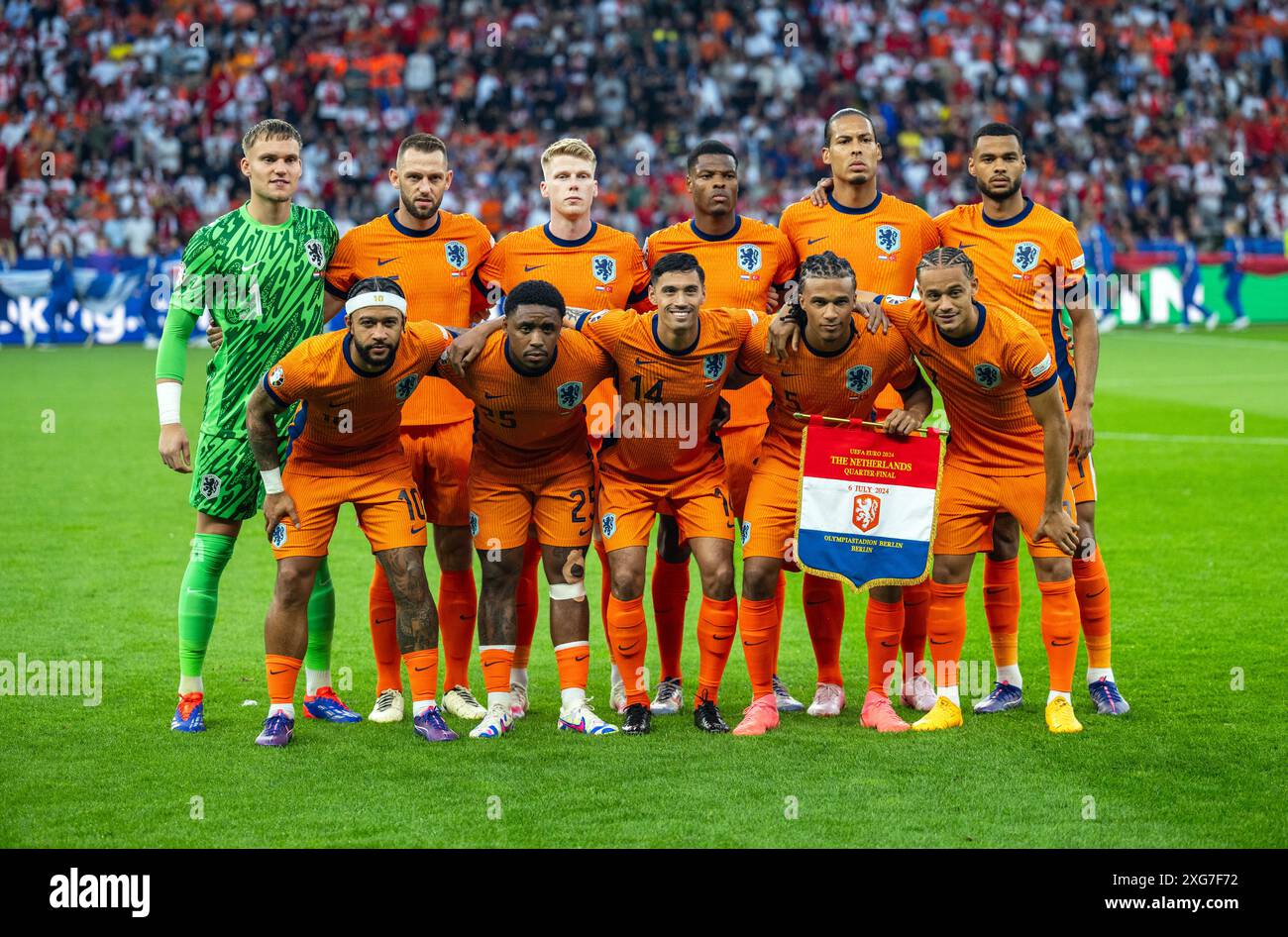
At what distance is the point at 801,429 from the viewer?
6.43 m

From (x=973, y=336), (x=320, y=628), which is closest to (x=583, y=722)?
(x=320, y=628)

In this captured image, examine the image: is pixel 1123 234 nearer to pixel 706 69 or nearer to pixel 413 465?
pixel 706 69

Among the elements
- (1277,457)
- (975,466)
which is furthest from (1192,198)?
(975,466)

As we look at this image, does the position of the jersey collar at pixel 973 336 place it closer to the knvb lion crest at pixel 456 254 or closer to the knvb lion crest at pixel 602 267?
the knvb lion crest at pixel 602 267

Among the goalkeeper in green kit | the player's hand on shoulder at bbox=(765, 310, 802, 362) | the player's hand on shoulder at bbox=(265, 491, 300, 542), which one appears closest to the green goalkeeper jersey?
the goalkeeper in green kit

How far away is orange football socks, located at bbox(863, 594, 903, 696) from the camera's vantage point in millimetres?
6363

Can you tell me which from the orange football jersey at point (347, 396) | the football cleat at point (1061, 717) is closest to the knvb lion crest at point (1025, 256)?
the football cleat at point (1061, 717)

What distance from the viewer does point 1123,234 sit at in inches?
1098

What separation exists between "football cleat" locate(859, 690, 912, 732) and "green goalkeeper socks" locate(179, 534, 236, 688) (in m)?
2.65

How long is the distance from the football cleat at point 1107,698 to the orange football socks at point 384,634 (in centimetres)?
290

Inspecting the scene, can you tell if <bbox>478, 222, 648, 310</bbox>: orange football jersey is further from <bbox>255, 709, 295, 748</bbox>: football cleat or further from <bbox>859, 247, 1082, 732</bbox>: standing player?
<bbox>255, 709, 295, 748</bbox>: football cleat

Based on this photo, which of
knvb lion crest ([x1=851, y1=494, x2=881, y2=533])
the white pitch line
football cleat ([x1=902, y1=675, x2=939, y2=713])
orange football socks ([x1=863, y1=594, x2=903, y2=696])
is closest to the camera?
knvb lion crest ([x1=851, y1=494, x2=881, y2=533])

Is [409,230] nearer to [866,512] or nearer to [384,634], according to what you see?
[384,634]

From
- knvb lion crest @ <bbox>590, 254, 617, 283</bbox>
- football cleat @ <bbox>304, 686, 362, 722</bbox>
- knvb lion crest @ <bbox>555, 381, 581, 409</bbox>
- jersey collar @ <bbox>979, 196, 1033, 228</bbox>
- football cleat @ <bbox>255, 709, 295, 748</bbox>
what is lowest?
football cleat @ <bbox>304, 686, 362, 722</bbox>
